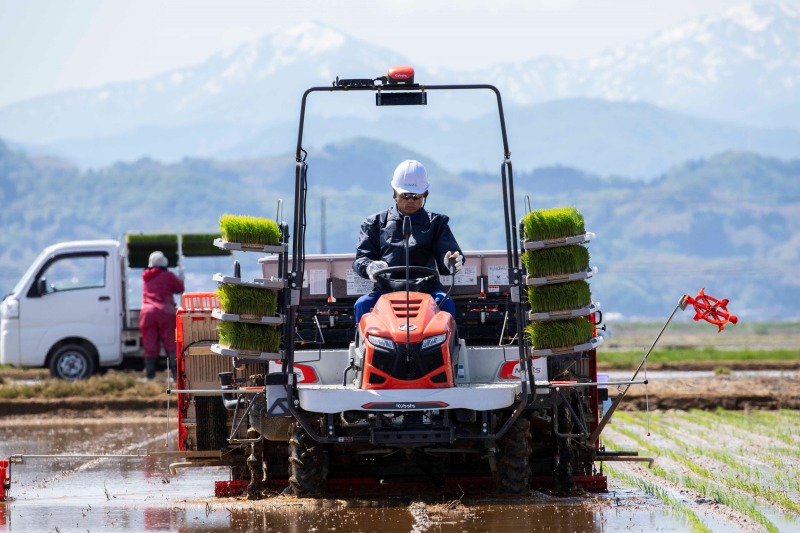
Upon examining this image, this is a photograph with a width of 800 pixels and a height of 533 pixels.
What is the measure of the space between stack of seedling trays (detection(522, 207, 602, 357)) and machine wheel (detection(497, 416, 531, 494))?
0.57m

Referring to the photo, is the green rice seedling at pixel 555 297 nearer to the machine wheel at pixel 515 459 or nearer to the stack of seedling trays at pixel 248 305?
the machine wheel at pixel 515 459

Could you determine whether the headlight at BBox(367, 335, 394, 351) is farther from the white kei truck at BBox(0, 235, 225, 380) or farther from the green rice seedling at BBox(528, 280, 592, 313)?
the white kei truck at BBox(0, 235, 225, 380)

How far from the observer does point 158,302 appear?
22.3 metres

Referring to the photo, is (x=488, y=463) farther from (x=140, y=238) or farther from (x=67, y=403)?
(x=140, y=238)

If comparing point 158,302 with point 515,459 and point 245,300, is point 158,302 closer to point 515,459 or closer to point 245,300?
point 245,300

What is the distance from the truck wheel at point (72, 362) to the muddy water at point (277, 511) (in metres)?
11.5

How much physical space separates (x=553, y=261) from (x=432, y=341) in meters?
1.04

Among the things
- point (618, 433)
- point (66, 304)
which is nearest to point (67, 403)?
point (66, 304)

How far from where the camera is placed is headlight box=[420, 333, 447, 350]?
381 inches

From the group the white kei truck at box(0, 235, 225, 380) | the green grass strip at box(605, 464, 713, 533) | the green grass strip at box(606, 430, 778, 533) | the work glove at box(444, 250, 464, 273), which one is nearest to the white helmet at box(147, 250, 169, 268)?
the white kei truck at box(0, 235, 225, 380)

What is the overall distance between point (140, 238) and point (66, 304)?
64.0 inches

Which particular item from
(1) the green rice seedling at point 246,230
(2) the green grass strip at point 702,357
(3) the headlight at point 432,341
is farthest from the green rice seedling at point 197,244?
(3) the headlight at point 432,341

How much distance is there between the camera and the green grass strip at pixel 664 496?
9070mm

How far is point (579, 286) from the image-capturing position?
10070mm
